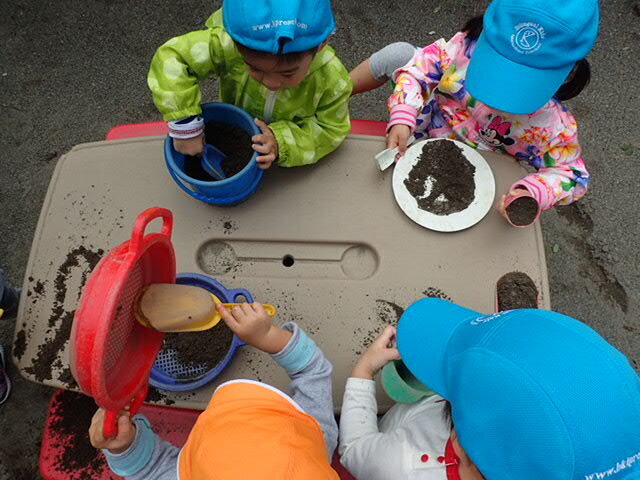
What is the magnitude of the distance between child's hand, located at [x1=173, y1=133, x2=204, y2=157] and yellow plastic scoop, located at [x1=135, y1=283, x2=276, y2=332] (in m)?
0.27

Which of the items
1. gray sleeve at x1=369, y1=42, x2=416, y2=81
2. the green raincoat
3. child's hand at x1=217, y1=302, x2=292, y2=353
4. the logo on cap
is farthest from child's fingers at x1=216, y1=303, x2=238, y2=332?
gray sleeve at x1=369, y1=42, x2=416, y2=81

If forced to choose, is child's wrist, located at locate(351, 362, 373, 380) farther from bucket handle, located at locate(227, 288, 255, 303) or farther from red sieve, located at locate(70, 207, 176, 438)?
red sieve, located at locate(70, 207, 176, 438)

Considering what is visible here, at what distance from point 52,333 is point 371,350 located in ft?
1.91

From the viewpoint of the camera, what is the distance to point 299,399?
0.79 metres

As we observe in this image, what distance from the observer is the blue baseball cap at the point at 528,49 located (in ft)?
2.65

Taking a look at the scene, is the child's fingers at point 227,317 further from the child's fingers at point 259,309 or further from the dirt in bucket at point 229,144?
the dirt in bucket at point 229,144

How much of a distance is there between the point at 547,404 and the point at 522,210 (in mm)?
483

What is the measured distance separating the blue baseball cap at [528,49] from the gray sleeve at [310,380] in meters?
0.58

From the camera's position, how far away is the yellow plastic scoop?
2.27 feet

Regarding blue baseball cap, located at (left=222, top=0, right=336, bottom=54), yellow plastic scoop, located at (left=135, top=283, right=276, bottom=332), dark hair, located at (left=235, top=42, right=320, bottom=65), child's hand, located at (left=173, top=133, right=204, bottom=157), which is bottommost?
yellow plastic scoop, located at (left=135, top=283, right=276, bottom=332)

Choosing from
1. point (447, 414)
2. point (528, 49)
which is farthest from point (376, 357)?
point (528, 49)

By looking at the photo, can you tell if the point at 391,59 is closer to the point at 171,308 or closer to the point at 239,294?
the point at 239,294

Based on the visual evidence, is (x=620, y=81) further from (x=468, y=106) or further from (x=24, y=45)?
(x=24, y=45)

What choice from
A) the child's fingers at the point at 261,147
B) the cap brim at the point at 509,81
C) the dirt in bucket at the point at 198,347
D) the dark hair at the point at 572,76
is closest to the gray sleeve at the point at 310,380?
the dirt in bucket at the point at 198,347
